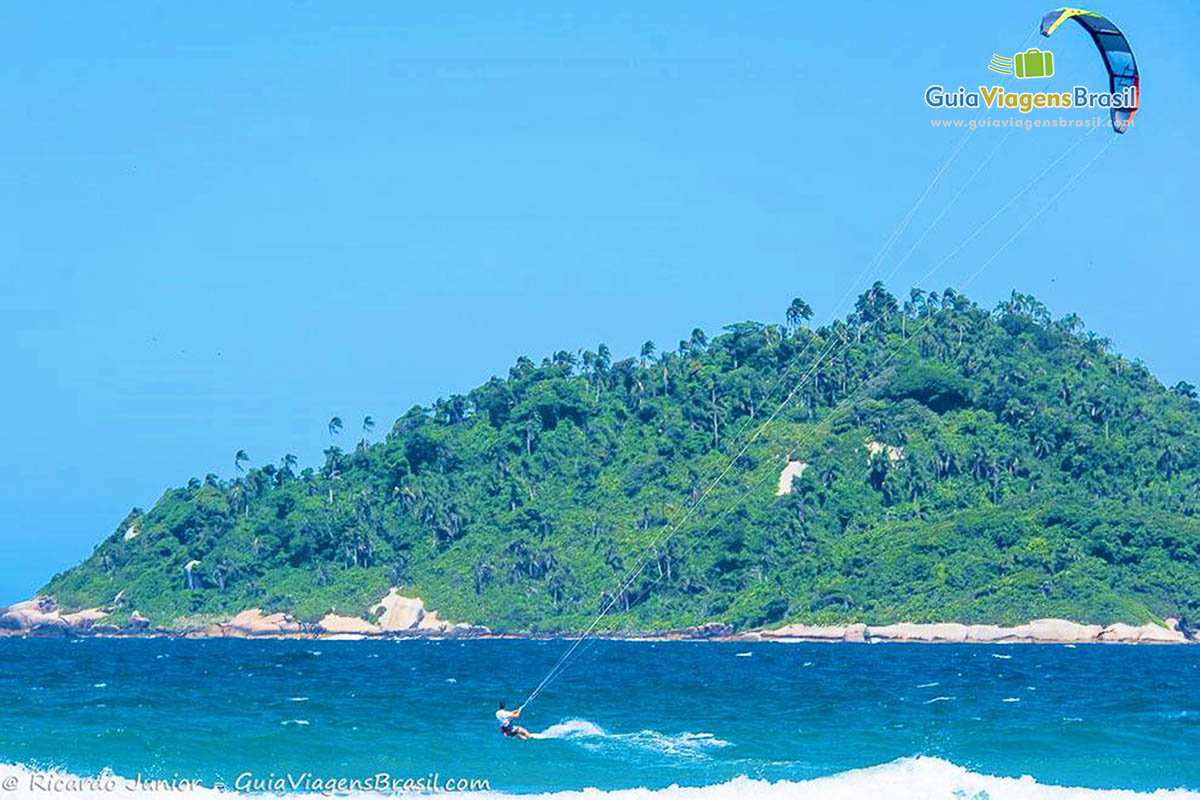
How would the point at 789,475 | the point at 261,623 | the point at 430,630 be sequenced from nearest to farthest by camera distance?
the point at 430,630 < the point at 789,475 < the point at 261,623

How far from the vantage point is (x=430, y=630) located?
4867 inches

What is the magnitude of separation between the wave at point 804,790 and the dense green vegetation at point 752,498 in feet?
254

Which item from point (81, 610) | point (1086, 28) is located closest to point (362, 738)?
point (1086, 28)

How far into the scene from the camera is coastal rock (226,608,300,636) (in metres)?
128

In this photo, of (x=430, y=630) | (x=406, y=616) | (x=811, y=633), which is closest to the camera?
(x=811, y=633)

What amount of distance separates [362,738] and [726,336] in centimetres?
11503

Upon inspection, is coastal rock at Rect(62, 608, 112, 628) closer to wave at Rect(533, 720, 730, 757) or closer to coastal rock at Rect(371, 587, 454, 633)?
coastal rock at Rect(371, 587, 454, 633)

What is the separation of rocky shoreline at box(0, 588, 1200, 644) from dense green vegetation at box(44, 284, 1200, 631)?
128 centimetres

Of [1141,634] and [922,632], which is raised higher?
[922,632]

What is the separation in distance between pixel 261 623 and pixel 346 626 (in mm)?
8466

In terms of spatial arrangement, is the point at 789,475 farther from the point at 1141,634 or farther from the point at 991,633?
the point at 1141,634

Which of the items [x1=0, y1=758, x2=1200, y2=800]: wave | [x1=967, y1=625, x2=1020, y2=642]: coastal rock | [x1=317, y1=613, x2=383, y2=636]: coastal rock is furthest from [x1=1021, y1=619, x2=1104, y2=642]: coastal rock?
[x1=0, y1=758, x2=1200, y2=800]: wave

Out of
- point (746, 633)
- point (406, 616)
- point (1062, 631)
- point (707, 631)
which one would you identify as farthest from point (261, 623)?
point (1062, 631)

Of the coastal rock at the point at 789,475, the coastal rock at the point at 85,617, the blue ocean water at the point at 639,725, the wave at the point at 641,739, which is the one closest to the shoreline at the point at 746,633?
the coastal rock at the point at 85,617
